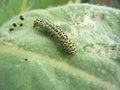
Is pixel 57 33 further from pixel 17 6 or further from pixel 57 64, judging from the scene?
pixel 17 6

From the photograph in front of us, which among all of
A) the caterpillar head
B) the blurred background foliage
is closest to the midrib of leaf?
the caterpillar head

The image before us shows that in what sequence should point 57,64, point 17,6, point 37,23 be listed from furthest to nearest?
point 17,6, point 37,23, point 57,64

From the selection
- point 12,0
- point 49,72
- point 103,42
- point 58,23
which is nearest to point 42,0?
point 12,0

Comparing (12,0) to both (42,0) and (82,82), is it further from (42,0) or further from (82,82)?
(82,82)

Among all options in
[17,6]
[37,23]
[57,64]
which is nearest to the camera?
[57,64]

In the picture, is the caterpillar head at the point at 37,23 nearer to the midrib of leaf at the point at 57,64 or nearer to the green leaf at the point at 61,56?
the green leaf at the point at 61,56

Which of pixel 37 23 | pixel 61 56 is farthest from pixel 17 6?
pixel 61 56
